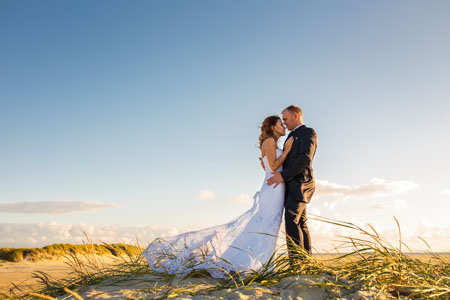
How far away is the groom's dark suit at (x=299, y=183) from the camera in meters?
5.01

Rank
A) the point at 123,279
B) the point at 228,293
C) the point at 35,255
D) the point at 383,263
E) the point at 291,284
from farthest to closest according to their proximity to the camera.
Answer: the point at 35,255
the point at 123,279
the point at 383,263
the point at 291,284
the point at 228,293

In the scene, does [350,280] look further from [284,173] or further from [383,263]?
[284,173]

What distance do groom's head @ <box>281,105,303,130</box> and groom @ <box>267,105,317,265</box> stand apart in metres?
0.13

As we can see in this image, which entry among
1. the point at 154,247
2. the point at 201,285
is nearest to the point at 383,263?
the point at 201,285

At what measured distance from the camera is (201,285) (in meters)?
3.75

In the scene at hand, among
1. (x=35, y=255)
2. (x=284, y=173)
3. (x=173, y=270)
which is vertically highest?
(x=284, y=173)

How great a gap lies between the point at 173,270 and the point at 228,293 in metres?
1.44

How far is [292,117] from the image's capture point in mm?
5555

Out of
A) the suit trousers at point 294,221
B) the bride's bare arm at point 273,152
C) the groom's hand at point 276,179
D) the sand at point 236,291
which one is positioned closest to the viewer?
the sand at point 236,291

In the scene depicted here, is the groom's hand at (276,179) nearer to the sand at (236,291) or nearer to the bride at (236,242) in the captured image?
the bride at (236,242)

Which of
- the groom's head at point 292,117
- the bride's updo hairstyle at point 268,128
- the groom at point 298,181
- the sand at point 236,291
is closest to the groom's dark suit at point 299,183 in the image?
the groom at point 298,181

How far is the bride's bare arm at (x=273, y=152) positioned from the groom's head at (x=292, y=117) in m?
0.31

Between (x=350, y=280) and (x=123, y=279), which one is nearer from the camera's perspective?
(x=350, y=280)

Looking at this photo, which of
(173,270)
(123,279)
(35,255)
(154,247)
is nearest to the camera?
(123,279)
